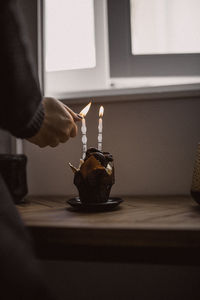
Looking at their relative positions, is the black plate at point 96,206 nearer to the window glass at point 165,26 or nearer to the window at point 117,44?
the window at point 117,44

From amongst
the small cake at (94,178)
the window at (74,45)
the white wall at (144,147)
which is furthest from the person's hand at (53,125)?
the window at (74,45)

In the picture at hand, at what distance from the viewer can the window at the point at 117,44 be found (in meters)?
1.09

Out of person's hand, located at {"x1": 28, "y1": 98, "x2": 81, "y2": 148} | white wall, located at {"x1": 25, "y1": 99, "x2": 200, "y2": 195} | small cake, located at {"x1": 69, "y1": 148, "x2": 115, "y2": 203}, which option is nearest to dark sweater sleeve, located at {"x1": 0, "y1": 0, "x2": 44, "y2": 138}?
person's hand, located at {"x1": 28, "y1": 98, "x2": 81, "y2": 148}

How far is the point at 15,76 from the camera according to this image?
0.47 meters

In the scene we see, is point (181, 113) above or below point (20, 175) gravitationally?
above

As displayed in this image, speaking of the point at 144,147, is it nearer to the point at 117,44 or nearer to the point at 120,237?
the point at 117,44

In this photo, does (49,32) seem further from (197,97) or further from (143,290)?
(143,290)

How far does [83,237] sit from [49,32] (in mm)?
941

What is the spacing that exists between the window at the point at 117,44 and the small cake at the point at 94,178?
0.44 metres

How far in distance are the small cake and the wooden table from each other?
0.24ft

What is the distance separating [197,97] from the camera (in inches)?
38.4

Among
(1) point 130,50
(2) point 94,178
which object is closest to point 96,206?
(2) point 94,178

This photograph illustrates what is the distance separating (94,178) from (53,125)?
16 cm

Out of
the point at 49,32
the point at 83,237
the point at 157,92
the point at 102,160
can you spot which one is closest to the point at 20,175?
the point at 102,160
